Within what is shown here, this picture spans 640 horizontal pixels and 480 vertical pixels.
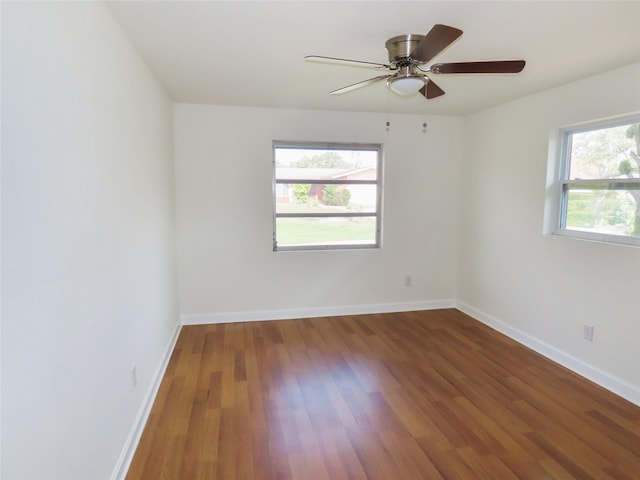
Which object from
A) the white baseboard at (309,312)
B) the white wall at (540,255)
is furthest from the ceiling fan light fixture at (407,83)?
the white baseboard at (309,312)

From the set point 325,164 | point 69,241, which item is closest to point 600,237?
point 325,164

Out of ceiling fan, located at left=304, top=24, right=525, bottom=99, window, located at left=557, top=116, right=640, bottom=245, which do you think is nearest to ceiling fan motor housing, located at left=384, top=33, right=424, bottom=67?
ceiling fan, located at left=304, top=24, right=525, bottom=99

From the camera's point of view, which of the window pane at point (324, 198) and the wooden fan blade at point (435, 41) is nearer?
the wooden fan blade at point (435, 41)

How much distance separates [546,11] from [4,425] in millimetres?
2745

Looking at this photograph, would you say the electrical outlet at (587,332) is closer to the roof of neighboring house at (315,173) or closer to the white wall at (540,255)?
the white wall at (540,255)

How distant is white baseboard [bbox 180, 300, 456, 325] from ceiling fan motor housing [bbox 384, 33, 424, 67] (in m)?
2.95

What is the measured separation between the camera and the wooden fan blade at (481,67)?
6.24ft

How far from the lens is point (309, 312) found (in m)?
4.29

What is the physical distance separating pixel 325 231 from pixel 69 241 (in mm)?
3114

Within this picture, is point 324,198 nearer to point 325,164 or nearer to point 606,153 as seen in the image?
point 325,164

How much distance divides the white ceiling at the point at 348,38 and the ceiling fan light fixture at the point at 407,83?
29 cm

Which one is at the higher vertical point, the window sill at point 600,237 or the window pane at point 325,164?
the window pane at point 325,164

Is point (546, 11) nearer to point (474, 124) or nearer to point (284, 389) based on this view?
point (474, 124)

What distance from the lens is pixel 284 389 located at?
2.73 m
